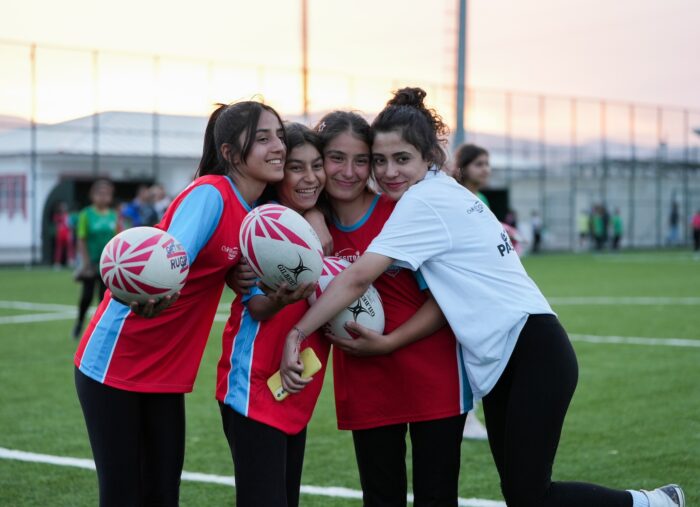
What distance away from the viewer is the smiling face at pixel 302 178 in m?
3.91

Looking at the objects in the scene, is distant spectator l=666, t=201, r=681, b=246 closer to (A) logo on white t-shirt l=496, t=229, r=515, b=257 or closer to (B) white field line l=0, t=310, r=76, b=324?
(B) white field line l=0, t=310, r=76, b=324

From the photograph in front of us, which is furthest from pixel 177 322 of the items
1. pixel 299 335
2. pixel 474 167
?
pixel 474 167

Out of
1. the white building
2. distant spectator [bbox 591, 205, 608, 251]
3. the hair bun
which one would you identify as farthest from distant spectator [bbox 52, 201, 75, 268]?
the hair bun

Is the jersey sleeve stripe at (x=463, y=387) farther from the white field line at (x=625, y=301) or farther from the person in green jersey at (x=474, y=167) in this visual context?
the white field line at (x=625, y=301)

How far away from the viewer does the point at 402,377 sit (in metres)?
3.87

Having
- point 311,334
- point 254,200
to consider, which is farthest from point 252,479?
point 254,200

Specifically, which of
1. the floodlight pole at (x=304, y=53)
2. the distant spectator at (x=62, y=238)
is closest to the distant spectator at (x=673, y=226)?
the floodlight pole at (x=304, y=53)

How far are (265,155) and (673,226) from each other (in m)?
46.4

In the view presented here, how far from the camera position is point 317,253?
3.56 metres

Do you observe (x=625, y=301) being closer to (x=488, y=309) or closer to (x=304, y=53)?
(x=488, y=309)

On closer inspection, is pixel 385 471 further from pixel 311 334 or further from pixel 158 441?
pixel 158 441

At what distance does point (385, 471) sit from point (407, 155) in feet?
4.40

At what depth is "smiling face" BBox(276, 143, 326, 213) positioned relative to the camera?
12.8 ft

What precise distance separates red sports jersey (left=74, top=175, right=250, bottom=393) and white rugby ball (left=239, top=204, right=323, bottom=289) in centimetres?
15
